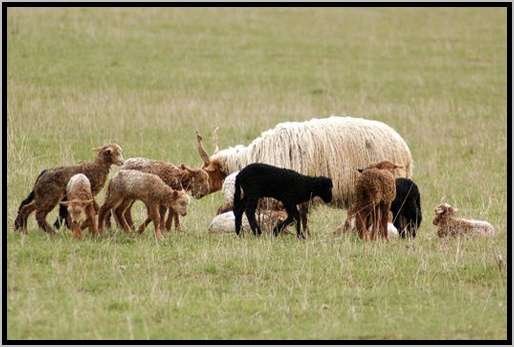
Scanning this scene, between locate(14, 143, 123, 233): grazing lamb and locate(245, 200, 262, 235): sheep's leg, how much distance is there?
4.37 feet

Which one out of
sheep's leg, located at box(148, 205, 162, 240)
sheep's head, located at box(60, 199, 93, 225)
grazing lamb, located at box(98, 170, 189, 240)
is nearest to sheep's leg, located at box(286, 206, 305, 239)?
grazing lamb, located at box(98, 170, 189, 240)

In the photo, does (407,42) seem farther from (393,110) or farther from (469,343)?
(469,343)

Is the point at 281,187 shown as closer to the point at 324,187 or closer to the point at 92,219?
the point at 324,187

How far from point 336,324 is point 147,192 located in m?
3.23

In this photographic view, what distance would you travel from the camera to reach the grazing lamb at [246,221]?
1349 centimetres

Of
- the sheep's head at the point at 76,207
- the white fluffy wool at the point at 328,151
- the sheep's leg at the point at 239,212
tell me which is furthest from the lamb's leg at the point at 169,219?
the white fluffy wool at the point at 328,151

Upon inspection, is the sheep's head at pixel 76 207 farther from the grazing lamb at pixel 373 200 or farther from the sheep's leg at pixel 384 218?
the sheep's leg at pixel 384 218

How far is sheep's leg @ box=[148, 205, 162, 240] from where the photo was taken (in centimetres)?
1249

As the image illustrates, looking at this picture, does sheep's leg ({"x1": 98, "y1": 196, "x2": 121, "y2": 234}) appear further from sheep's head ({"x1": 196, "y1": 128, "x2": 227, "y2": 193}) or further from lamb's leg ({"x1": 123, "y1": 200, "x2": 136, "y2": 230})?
sheep's head ({"x1": 196, "y1": 128, "x2": 227, "y2": 193})

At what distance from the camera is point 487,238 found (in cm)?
1343

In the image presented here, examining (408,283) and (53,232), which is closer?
(408,283)

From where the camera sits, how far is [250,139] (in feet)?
68.8

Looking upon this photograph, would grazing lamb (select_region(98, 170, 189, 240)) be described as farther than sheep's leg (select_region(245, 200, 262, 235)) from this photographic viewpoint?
No

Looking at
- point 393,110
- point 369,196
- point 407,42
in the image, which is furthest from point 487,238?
point 407,42
